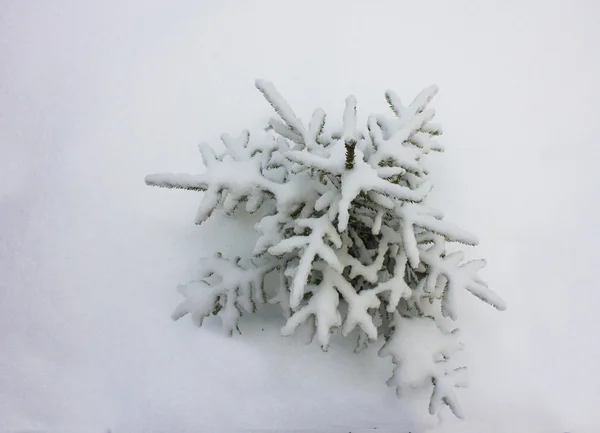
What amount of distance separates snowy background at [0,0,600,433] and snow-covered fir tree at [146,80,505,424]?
128 millimetres

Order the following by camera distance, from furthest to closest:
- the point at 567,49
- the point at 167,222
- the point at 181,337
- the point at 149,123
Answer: the point at 567,49 → the point at 149,123 → the point at 167,222 → the point at 181,337

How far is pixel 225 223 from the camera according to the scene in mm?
1501

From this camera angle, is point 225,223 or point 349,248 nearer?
point 349,248

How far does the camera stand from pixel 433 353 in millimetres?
1253

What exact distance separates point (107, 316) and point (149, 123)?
670 millimetres

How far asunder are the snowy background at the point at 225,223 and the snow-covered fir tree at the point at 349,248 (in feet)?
0.42

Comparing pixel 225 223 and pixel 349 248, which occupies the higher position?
pixel 225 223

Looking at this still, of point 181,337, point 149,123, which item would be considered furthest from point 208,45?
point 181,337

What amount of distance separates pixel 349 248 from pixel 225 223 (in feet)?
1.33

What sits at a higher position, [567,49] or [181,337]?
[567,49]

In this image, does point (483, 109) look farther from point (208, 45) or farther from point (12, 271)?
point (12, 271)

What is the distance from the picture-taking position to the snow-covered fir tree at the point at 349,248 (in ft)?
3.73

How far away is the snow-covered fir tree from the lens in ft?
3.73

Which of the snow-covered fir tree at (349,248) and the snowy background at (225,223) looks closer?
the snow-covered fir tree at (349,248)
